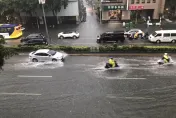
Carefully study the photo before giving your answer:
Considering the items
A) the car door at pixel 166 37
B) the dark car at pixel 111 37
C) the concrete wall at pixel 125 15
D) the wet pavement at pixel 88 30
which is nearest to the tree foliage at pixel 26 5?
the wet pavement at pixel 88 30

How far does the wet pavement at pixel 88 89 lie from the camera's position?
16953 mm

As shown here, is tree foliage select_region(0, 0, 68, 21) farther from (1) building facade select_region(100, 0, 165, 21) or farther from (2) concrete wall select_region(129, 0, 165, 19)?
(2) concrete wall select_region(129, 0, 165, 19)

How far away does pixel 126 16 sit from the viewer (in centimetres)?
4594

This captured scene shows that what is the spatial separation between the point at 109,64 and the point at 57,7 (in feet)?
81.1

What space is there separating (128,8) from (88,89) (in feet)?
96.9

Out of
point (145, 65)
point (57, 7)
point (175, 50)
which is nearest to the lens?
point (145, 65)

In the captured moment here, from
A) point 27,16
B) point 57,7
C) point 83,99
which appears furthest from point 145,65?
point 27,16

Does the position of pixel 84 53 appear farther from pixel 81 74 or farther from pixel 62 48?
pixel 81 74


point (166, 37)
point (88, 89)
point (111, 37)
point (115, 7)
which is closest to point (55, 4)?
point (115, 7)

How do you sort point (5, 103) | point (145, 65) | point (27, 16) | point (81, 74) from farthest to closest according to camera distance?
point (27, 16) < point (145, 65) < point (81, 74) < point (5, 103)

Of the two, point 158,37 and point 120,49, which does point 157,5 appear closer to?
point 158,37

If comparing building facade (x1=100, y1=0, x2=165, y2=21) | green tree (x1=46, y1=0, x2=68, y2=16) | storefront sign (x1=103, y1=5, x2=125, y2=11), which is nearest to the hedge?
green tree (x1=46, y1=0, x2=68, y2=16)

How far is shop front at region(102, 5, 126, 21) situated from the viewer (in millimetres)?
44594

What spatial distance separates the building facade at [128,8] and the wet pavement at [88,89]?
826 inches
